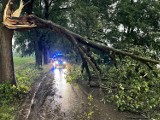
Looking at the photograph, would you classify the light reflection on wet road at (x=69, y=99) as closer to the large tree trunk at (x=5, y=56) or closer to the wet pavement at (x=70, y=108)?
the wet pavement at (x=70, y=108)

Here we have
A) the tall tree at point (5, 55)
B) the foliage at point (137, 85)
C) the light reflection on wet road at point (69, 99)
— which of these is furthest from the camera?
the tall tree at point (5, 55)

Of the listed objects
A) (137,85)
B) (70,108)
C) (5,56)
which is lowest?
(70,108)

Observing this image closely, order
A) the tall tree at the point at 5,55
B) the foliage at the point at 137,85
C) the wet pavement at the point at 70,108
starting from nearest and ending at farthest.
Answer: the foliage at the point at 137,85 < the wet pavement at the point at 70,108 < the tall tree at the point at 5,55

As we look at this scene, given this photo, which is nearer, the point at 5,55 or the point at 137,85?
the point at 137,85

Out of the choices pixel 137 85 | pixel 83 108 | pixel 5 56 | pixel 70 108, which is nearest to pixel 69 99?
pixel 70 108

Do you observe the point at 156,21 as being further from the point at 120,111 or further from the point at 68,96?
the point at 120,111

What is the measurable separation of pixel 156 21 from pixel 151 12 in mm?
1099

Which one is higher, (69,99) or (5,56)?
(5,56)

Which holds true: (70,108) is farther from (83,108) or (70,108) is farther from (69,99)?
(69,99)

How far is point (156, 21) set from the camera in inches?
995

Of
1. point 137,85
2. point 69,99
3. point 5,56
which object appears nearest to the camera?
point 137,85

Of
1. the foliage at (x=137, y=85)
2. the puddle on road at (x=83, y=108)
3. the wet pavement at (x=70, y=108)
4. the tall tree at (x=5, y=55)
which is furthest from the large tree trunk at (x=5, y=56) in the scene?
the foliage at (x=137, y=85)

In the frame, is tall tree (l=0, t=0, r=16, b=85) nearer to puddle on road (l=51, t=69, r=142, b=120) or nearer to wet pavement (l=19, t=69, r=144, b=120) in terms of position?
wet pavement (l=19, t=69, r=144, b=120)

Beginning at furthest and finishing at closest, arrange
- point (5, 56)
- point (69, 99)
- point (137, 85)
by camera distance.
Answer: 1. point (69, 99)
2. point (5, 56)
3. point (137, 85)
